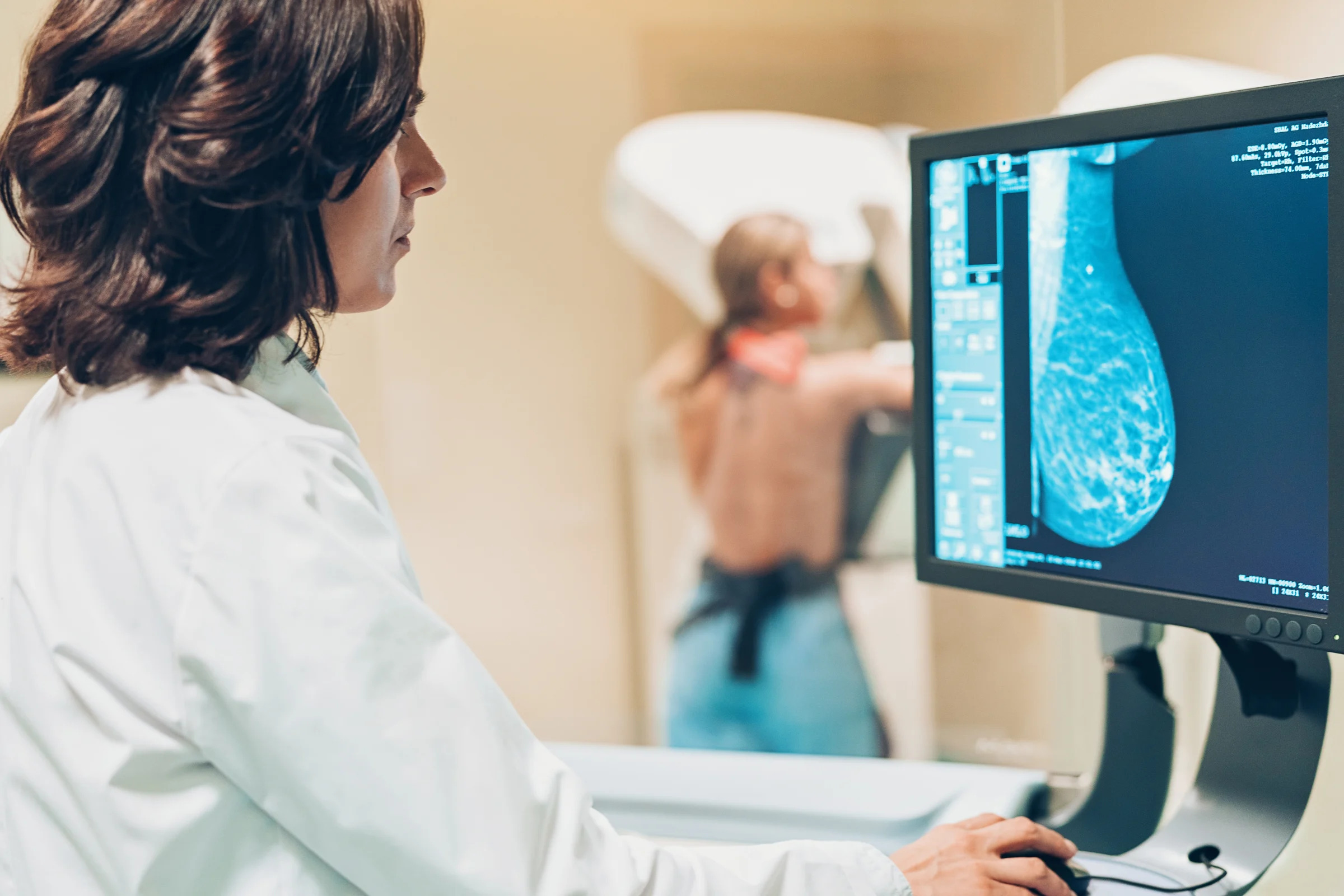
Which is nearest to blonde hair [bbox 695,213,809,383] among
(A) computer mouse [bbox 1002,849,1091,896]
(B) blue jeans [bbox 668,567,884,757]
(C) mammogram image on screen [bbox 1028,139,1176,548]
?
(B) blue jeans [bbox 668,567,884,757]

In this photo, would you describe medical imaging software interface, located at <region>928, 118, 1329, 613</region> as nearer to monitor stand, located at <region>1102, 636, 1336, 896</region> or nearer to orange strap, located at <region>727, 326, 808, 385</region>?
monitor stand, located at <region>1102, 636, 1336, 896</region>

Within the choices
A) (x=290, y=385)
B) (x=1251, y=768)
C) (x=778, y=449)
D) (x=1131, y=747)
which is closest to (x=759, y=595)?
(x=778, y=449)

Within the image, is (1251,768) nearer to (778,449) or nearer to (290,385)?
(290,385)

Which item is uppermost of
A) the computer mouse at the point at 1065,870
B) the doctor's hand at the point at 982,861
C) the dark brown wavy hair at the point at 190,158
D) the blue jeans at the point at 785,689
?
the dark brown wavy hair at the point at 190,158

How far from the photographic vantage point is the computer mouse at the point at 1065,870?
2.70 feet

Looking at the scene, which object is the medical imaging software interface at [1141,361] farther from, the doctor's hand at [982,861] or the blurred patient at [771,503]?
the blurred patient at [771,503]

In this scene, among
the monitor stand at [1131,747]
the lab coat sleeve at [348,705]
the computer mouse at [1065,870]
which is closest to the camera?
the lab coat sleeve at [348,705]

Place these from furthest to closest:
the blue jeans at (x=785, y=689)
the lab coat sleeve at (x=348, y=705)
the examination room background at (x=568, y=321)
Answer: the blue jeans at (x=785, y=689) < the examination room background at (x=568, y=321) < the lab coat sleeve at (x=348, y=705)

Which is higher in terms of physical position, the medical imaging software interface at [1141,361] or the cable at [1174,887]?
the medical imaging software interface at [1141,361]

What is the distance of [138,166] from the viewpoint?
2.17 ft

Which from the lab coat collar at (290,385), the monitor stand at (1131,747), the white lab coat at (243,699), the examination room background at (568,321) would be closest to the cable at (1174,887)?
the monitor stand at (1131,747)

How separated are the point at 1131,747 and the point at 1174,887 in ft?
0.57

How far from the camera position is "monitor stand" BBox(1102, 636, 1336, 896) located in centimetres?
85

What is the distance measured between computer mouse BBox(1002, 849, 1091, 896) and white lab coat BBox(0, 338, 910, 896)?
0.92 ft
